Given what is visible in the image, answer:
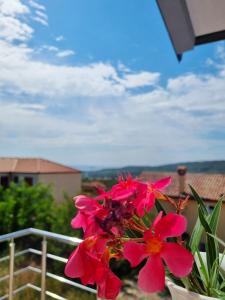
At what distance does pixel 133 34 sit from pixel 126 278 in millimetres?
12011

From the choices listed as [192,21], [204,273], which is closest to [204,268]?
[204,273]

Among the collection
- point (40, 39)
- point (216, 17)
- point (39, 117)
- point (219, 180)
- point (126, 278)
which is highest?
point (40, 39)

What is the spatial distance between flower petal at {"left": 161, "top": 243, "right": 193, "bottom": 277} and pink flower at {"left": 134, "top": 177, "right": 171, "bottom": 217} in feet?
0.21

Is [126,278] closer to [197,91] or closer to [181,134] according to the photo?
[181,134]

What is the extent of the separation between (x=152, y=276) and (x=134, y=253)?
3 cm

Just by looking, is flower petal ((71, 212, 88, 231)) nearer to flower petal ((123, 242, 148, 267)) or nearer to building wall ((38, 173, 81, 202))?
flower petal ((123, 242, 148, 267))

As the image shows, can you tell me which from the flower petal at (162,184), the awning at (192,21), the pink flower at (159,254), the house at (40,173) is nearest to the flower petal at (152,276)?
the pink flower at (159,254)

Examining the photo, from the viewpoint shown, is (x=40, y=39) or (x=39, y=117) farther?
(x=39, y=117)

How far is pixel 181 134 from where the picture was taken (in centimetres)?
1523

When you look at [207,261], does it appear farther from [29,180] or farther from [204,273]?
[29,180]

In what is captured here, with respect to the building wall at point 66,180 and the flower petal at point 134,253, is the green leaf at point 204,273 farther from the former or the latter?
the building wall at point 66,180

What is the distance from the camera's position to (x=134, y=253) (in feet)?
1.09

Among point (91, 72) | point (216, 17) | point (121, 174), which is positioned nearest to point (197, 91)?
point (91, 72)

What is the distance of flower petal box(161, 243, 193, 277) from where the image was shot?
0.32 metres
